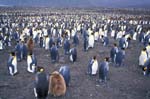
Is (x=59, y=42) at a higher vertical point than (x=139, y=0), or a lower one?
lower

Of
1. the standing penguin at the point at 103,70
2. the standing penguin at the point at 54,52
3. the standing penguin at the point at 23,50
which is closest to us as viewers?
the standing penguin at the point at 103,70

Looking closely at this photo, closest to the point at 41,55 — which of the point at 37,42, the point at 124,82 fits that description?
the point at 37,42

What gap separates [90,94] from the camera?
376 inches

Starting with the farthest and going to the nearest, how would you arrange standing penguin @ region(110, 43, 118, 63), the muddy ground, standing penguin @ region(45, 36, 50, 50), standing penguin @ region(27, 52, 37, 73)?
standing penguin @ region(45, 36, 50, 50), standing penguin @ region(110, 43, 118, 63), standing penguin @ region(27, 52, 37, 73), the muddy ground

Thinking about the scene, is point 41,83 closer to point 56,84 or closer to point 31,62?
point 56,84

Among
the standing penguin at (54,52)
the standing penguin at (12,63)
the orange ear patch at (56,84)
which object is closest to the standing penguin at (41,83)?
the orange ear patch at (56,84)

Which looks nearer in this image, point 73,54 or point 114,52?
point 114,52

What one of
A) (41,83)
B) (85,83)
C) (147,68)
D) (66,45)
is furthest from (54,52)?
(41,83)

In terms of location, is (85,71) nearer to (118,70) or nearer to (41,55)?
(118,70)

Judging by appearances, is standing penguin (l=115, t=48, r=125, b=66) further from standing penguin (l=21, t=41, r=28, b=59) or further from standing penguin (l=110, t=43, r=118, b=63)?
standing penguin (l=21, t=41, r=28, b=59)

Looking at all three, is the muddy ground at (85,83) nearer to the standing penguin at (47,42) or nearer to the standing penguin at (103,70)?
the standing penguin at (103,70)

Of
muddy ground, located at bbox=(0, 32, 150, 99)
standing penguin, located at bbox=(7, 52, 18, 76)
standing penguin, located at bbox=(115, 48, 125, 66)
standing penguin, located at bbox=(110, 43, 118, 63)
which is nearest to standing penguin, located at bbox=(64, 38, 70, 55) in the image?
muddy ground, located at bbox=(0, 32, 150, 99)

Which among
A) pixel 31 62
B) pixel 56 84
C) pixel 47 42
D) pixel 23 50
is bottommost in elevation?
pixel 56 84

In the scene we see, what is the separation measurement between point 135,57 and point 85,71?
4.22 m
